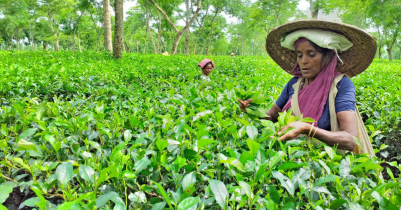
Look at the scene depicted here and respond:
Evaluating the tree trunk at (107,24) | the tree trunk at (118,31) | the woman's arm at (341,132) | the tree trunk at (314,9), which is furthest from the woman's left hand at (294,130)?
the tree trunk at (314,9)

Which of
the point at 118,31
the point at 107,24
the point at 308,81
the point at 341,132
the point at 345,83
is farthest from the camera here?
the point at 107,24

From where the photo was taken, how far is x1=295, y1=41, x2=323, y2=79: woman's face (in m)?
1.89

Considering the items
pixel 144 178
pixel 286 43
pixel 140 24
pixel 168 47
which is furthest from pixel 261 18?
pixel 168 47

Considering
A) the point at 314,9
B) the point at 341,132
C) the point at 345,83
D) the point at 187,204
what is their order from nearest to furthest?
the point at 187,204 → the point at 341,132 → the point at 345,83 → the point at 314,9

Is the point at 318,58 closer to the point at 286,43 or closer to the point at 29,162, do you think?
the point at 286,43

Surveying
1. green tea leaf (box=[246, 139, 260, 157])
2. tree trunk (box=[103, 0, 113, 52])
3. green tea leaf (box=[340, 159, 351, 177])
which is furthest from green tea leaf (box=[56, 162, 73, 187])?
tree trunk (box=[103, 0, 113, 52])

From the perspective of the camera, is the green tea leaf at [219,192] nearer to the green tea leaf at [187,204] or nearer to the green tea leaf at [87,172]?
the green tea leaf at [187,204]

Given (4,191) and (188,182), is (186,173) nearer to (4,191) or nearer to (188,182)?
(188,182)

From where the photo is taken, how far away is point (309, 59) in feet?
6.26

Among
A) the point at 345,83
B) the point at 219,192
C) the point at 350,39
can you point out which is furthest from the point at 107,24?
the point at 219,192

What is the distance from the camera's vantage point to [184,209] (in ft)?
2.21

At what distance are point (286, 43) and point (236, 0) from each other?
25.9m

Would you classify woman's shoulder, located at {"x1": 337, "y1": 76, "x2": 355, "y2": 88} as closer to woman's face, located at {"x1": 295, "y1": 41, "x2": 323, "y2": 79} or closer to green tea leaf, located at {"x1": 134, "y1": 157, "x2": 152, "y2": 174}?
woman's face, located at {"x1": 295, "y1": 41, "x2": 323, "y2": 79}

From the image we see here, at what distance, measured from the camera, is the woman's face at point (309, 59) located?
1886mm
